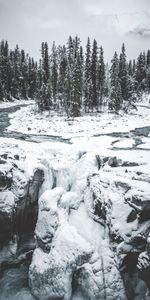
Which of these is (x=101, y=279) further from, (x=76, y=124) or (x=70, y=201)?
(x=76, y=124)

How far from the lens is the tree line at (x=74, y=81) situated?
41.1 meters

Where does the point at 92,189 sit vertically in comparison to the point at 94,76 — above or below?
below

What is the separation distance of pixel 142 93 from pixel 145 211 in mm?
60983

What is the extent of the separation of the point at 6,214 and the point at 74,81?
104 ft

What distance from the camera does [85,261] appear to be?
8977 mm

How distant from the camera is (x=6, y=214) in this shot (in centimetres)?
1083

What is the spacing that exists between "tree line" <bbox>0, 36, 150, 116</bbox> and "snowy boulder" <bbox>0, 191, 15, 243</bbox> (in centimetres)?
2890

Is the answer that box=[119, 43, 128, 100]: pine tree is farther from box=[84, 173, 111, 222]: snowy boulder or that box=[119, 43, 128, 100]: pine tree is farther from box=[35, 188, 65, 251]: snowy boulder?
box=[35, 188, 65, 251]: snowy boulder

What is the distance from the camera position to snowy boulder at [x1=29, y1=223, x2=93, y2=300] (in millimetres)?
8680

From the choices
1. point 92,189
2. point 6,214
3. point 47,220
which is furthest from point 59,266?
point 92,189

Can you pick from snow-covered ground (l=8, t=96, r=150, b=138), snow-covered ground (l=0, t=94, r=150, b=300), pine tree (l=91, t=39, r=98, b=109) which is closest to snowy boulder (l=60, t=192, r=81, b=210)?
snow-covered ground (l=0, t=94, r=150, b=300)

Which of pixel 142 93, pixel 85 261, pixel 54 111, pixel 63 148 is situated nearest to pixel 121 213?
pixel 85 261

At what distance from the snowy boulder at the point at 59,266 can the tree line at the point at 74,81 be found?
30.9 metres

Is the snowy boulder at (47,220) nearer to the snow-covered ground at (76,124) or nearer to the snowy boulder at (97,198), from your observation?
the snowy boulder at (97,198)
